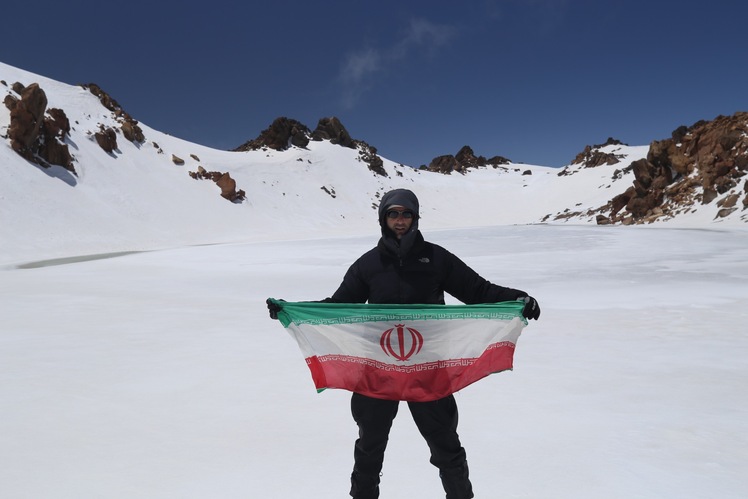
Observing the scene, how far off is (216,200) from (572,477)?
4714cm

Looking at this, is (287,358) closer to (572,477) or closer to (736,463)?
(572,477)

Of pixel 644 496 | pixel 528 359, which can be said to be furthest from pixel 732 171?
pixel 644 496

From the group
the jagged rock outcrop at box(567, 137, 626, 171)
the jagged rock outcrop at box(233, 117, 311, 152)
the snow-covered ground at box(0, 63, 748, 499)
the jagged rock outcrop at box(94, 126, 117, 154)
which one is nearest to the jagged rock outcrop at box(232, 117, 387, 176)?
the jagged rock outcrop at box(233, 117, 311, 152)

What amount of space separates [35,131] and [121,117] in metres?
14.8

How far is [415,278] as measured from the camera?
8.48ft

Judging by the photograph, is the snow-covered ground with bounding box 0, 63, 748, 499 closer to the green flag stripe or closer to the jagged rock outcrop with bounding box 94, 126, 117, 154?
the green flag stripe

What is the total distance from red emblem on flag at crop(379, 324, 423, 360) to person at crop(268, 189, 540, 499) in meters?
0.18

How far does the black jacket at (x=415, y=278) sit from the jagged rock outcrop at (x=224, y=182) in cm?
4790

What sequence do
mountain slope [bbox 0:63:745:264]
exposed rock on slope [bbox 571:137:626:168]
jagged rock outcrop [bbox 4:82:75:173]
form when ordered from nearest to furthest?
mountain slope [bbox 0:63:745:264], jagged rock outcrop [bbox 4:82:75:173], exposed rock on slope [bbox 571:137:626:168]

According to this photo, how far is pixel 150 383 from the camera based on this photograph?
448 centimetres

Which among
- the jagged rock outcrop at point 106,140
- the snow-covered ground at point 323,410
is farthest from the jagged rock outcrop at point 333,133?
the snow-covered ground at point 323,410

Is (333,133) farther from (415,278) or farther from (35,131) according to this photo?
(415,278)

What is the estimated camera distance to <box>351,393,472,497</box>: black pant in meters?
2.43

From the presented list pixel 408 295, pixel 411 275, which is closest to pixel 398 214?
pixel 411 275
